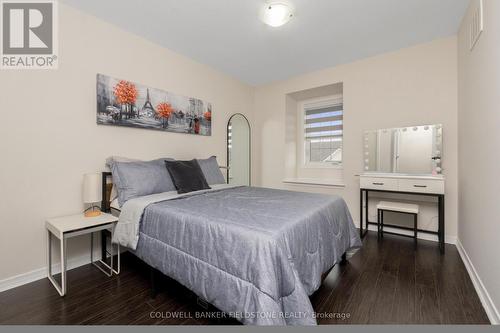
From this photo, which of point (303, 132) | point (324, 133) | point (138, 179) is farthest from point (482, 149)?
point (138, 179)

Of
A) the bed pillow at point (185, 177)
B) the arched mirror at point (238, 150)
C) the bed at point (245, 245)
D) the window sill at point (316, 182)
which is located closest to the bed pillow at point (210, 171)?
the bed pillow at point (185, 177)

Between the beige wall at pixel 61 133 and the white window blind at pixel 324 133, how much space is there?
9.22ft

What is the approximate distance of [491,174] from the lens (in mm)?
1529

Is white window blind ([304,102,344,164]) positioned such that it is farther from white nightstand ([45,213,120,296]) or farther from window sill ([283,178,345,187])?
white nightstand ([45,213,120,296])

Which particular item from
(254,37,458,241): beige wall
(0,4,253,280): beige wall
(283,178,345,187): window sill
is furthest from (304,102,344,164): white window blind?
(0,4,253,280): beige wall

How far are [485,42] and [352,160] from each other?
1947 mm

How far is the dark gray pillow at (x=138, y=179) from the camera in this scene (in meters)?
2.12

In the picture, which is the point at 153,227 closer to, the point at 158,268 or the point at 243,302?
the point at 158,268

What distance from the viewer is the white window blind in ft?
13.1

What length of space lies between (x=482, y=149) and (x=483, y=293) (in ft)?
3.53

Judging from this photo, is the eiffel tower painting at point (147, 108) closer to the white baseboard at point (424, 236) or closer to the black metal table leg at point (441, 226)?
the white baseboard at point (424, 236)

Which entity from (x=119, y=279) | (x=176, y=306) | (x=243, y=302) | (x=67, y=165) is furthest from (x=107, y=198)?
(x=243, y=302)

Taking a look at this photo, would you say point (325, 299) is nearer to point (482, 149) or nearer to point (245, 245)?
point (245, 245)

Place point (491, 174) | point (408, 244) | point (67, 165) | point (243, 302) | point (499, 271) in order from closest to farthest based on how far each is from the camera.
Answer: point (243, 302) → point (499, 271) → point (491, 174) → point (67, 165) → point (408, 244)
